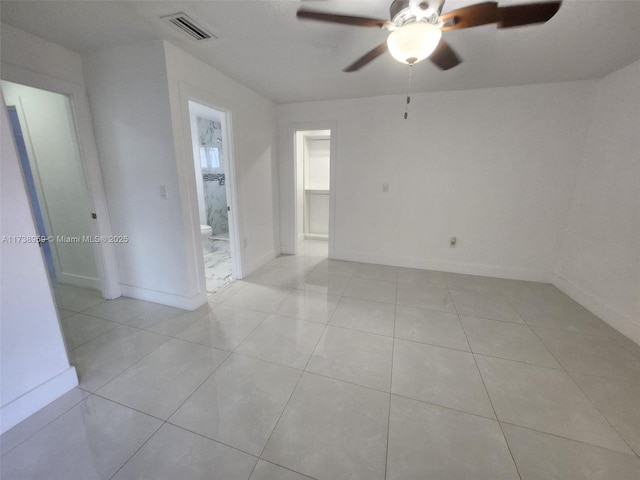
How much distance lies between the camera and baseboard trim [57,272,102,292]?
2.79 m

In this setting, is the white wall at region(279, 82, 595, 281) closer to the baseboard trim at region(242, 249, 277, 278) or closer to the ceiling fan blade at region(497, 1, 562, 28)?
the baseboard trim at region(242, 249, 277, 278)

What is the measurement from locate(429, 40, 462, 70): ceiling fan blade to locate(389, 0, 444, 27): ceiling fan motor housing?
0.79 ft

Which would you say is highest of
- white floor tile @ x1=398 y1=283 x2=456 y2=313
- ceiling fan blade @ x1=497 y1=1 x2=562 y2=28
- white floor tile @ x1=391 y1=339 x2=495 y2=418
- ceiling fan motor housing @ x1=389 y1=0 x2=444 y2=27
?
ceiling fan motor housing @ x1=389 y1=0 x2=444 y2=27

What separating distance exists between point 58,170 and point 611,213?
5.47 m

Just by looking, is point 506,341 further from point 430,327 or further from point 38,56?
point 38,56

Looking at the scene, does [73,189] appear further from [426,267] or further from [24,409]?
[426,267]

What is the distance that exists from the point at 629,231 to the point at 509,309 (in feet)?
3.82

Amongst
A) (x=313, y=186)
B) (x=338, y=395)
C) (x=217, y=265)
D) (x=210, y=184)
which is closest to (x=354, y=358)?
(x=338, y=395)

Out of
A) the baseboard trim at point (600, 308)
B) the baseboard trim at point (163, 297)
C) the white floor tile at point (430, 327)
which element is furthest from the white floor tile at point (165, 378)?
the baseboard trim at point (600, 308)

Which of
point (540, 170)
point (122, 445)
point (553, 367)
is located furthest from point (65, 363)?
point (540, 170)

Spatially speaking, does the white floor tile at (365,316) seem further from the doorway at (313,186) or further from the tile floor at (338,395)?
the doorway at (313,186)

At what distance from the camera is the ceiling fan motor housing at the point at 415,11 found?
1296mm

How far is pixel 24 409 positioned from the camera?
1363mm

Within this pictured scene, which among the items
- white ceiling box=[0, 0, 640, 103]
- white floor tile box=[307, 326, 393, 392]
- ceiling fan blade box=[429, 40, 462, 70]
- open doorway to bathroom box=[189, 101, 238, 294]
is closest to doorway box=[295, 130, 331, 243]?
open doorway to bathroom box=[189, 101, 238, 294]
